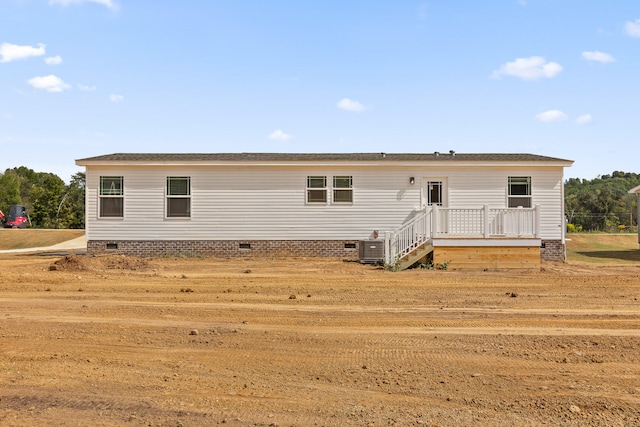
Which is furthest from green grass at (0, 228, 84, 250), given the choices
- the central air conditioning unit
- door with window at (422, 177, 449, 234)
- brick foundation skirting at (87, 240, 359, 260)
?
door with window at (422, 177, 449, 234)

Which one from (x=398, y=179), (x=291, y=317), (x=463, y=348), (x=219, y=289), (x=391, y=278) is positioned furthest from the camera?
(x=398, y=179)

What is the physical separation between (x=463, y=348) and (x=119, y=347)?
3.89 m

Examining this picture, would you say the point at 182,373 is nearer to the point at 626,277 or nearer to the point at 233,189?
the point at 626,277

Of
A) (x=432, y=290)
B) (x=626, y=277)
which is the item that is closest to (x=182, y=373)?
(x=432, y=290)

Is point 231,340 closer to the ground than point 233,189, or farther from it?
closer to the ground

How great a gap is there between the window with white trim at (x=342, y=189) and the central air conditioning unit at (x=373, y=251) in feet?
8.54

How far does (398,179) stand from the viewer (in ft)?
65.9

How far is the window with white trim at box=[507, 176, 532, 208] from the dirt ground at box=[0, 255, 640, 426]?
812 centimetres

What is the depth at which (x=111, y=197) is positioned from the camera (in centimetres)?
1994

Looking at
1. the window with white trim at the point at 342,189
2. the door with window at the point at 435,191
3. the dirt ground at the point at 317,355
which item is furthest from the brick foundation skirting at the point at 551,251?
the dirt ground at the point at 317,355

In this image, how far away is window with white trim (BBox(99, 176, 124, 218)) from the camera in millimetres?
A: 19938

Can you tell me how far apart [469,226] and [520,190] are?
4528mm

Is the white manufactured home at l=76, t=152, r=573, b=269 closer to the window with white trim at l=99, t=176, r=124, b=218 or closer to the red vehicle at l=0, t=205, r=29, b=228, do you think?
the window with white trim at l=99, t=176, r=124, b=218

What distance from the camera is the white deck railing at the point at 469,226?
16.2 meters
